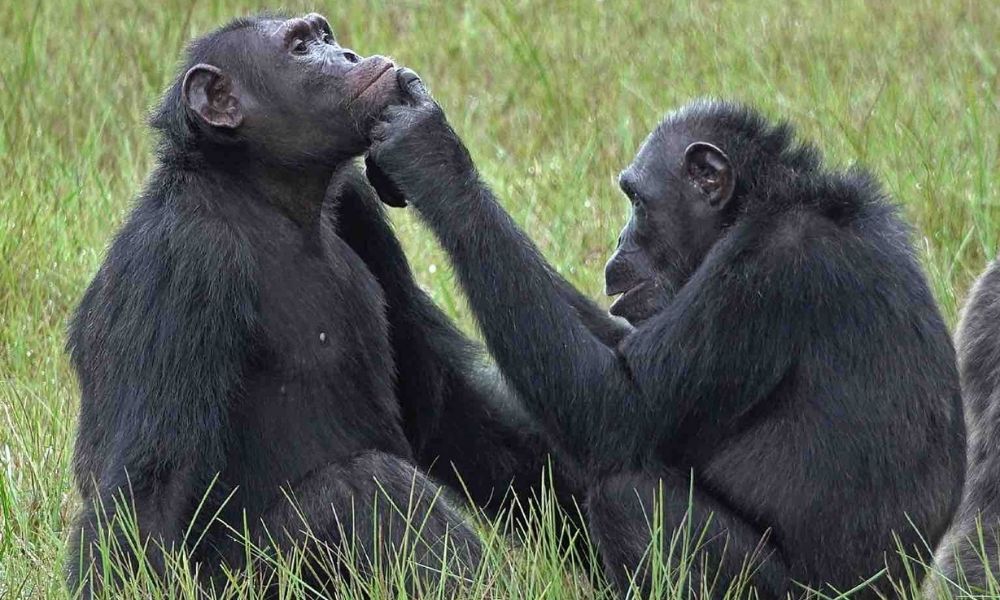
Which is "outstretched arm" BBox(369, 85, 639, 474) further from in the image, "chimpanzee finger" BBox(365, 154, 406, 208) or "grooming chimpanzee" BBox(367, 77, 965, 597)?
"chimpanzee finger" BBox(365, 154, 406, 208)

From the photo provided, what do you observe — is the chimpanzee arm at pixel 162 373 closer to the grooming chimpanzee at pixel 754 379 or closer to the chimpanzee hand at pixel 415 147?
the chimpanzee hand at pixel 415 147

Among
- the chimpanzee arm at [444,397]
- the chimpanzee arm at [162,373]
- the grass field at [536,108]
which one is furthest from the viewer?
the grass field at [536,108]

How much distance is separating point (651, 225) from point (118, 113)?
4595 millimetres

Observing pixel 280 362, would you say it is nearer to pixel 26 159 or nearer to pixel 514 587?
pixel 514 587

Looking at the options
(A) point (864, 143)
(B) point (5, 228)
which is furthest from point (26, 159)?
(A) point (864, 143)

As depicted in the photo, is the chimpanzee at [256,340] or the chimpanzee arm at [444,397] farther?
the chimpanzee arm at [444,397]

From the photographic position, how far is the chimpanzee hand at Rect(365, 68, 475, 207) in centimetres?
505

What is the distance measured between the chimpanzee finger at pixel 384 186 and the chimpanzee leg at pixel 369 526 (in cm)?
86

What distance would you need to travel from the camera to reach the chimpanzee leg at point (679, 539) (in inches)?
191

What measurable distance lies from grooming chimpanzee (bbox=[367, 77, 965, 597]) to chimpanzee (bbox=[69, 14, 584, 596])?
12.8 inches

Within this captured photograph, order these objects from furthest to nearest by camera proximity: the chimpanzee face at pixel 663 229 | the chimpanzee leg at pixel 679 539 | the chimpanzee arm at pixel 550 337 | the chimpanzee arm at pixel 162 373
A: the chimpanzee face at pixel 663 229 → the chimpanzee arm at pixel 550 337 → the chimpanzee leg at pixel 679 539 → the chimpanzee arm at pixel 162 373

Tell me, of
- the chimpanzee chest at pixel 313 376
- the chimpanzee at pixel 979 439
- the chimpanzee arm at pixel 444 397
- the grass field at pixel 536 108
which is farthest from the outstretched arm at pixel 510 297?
the grass field at pixel 536 108

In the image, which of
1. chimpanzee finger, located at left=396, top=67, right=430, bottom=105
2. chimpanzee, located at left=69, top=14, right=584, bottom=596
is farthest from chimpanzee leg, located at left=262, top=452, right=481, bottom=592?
chimpanzee finger, located at left=396, top=67, right=430, bottom=105

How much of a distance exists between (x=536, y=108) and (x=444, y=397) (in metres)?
4.05
